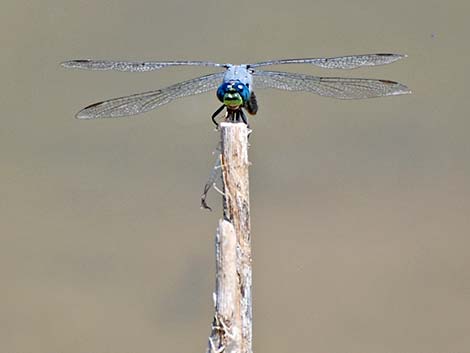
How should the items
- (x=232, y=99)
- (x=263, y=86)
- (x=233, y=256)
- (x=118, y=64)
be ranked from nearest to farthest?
1. (x=233, y=256)
2. (x=232, y=99)
3. (x=263, y=86)
4. (x=118, y=64)

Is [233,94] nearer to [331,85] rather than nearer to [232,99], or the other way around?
[232,99]

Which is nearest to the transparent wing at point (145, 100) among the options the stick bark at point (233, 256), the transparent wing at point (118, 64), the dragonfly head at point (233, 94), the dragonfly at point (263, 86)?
the dragonfly at point (263, 86)

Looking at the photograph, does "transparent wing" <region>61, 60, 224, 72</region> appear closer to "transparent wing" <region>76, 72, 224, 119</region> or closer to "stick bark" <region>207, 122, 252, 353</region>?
"transparent wing" <region>76, 72, 224, 119</region>

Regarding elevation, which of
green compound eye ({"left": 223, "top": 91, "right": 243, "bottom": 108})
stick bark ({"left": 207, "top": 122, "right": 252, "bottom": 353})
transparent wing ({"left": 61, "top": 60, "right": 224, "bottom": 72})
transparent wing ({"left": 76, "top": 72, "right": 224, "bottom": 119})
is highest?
transparent wing ({"left": 61, "top": 60, "right": 224, "bottom": 72})

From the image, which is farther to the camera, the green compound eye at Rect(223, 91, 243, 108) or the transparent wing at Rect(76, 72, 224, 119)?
the transparent wing at Rect(76, 72, 224, 119)

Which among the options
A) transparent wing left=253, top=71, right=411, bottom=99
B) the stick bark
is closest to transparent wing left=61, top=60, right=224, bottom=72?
transparent wing left=253, top=71, right=411, bottom=99

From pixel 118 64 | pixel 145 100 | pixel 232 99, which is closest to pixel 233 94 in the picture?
pixel 232 99

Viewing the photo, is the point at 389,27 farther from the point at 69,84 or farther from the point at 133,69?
the point at 133,69
